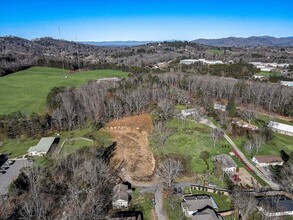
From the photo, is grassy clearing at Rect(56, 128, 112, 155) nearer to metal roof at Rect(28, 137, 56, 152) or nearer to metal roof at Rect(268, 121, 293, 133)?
metal roof at Rect(28, 137, 56, 152)

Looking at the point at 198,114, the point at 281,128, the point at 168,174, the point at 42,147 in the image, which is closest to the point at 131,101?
the point at 198,114

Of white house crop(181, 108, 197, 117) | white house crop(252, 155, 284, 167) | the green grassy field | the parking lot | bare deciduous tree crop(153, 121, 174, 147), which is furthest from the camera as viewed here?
white house crop(181, 108, 197, 117)

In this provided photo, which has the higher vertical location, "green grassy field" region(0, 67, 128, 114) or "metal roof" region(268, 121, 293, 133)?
"green grassy field" region(0, 67, 128, 114)

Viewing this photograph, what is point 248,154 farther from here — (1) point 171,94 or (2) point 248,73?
(2) point 248,73

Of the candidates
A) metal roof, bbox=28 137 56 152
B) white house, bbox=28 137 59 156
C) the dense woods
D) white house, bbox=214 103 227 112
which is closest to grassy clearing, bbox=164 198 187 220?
white house, bbox=28 137 59 156

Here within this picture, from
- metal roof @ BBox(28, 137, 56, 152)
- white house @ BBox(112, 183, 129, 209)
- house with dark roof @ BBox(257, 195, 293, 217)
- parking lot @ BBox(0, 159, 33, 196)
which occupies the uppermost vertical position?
house with dark roof @ BBox(257, 195, 293, 217)

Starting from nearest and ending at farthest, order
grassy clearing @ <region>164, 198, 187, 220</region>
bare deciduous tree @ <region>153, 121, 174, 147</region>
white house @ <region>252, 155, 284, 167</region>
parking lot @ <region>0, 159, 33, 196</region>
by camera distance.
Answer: grassy clearing @ <region>164, 198, 187, 220</region>
parking lot @ <region>0, 159, 33, 196</region>
white house @ <region>252, 155, 284, 167</region>
bare deciduous tree @ <region>153, 121, 174, 147</region>

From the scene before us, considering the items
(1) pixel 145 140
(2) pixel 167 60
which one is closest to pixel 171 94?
(1) pixel 145 140

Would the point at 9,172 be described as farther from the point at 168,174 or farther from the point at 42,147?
the point at 168,174
